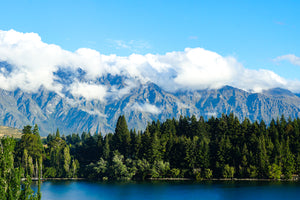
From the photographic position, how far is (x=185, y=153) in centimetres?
15750

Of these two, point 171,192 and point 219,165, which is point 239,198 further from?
point 219,165

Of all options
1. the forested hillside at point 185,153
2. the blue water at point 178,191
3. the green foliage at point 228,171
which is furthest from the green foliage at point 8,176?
the forested hillside at point 185,153

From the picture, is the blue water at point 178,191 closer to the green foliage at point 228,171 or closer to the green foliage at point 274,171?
the green foliage at point 274,171

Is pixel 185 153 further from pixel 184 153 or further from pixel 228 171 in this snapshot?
pixel 228 171

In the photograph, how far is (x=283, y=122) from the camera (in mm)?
167875

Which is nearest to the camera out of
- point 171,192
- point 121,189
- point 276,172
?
point 171,192

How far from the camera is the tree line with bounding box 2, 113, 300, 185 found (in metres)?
146

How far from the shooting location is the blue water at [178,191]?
357ft

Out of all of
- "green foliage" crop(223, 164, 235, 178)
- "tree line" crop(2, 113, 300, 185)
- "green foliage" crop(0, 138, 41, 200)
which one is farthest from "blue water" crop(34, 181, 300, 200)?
"green foliage" crop(0, 138, 41, 200)

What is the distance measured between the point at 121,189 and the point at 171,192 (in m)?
21.0

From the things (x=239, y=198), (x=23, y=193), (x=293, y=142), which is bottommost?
(x=239, y=198)

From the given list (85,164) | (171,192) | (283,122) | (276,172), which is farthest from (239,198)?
(85,164)

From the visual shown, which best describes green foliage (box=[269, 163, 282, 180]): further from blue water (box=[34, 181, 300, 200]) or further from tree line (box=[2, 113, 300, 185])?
blue water (box=[34, 181, 300, 200])

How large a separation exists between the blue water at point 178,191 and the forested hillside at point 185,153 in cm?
1360
